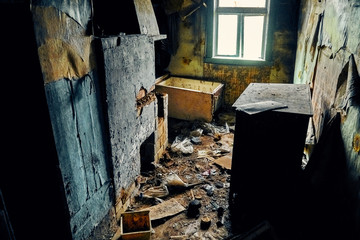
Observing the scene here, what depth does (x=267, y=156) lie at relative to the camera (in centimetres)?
Result: 285

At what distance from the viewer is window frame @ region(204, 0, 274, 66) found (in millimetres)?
6434

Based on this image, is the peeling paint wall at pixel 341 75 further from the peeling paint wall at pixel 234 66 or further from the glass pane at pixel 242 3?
the glass pane at pixel 242 3

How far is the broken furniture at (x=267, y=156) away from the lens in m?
2.69

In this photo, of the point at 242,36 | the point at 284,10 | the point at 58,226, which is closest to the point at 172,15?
the point at 242,36

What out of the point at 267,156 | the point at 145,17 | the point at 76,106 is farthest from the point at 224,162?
the point at 76,106

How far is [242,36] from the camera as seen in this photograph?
6785mm

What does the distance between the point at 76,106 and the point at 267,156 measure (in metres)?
2.08

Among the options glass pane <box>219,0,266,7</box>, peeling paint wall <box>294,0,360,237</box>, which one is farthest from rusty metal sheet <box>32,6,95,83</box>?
glass pane <box>219,0,266,7</box>

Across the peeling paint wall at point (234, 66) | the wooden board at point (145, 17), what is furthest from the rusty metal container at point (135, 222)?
the peeling paint wall at point (234, 66)

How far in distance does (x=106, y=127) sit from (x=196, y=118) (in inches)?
143

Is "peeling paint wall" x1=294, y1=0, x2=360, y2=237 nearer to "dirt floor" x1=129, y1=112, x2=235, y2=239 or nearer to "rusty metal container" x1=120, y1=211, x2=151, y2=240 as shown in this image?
"dirt floor" x1=129, y1=112, x2=235, y2=239

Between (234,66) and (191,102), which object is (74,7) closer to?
(191,102)

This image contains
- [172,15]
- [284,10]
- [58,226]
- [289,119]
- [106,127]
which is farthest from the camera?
[172,15]

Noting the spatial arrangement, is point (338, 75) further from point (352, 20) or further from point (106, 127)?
point (106, 127)
